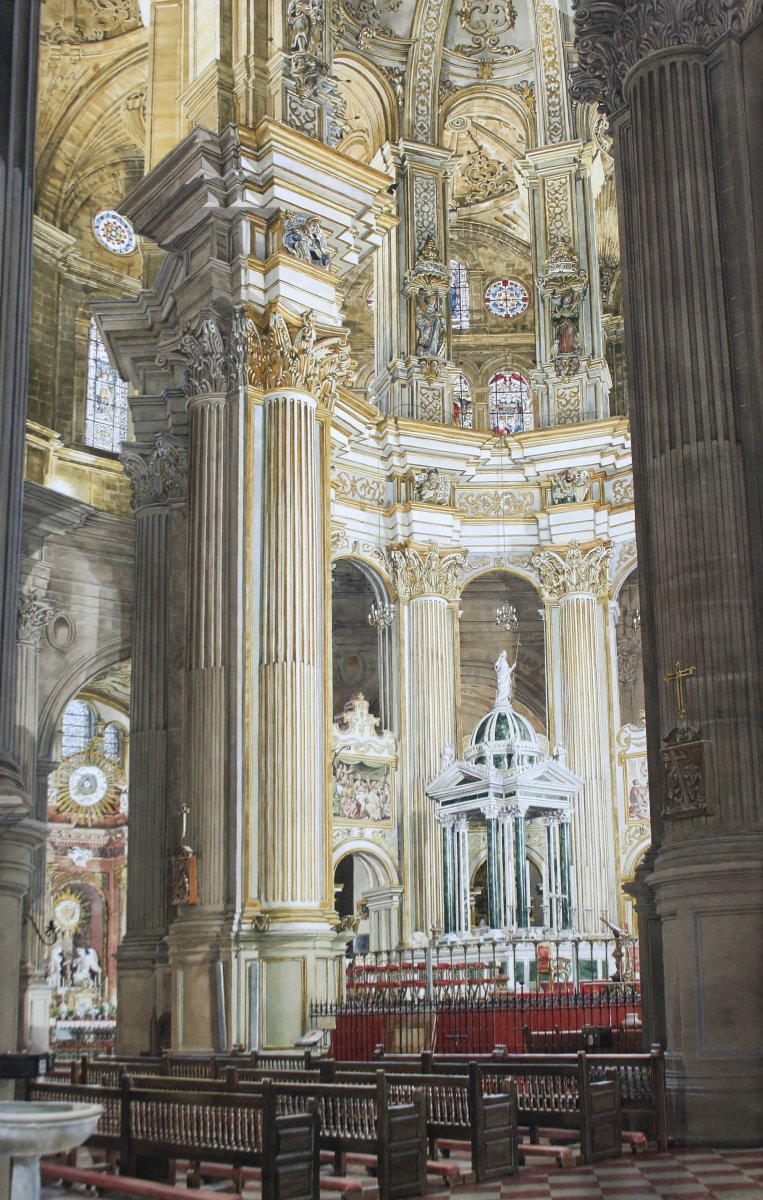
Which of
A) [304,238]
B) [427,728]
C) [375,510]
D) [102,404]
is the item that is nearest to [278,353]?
[304,238]

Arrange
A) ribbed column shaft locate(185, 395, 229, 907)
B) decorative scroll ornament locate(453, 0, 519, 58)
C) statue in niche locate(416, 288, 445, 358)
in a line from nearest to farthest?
ribbed column shaft locate(185, 395, 229, 907) → statue in niche locate(416, 288, 445, 358) → decorative scroll ornament locate(453, 0, 519, 58)

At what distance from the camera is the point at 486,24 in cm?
2933

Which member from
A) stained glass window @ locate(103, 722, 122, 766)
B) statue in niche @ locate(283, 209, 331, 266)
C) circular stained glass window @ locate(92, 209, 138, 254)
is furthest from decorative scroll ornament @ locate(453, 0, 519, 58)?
stained glass window @ locate(103, 722, 122, 766)

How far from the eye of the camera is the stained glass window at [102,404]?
29.7 m

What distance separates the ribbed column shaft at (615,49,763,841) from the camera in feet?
33.5

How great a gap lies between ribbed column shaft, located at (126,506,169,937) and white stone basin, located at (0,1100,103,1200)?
14810 millimetres

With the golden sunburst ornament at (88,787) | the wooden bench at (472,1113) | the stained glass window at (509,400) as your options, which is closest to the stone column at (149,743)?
the wooden bench at (472,1113)

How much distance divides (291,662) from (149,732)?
3891 millimetres

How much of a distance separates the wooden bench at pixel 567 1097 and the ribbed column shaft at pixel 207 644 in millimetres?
8224

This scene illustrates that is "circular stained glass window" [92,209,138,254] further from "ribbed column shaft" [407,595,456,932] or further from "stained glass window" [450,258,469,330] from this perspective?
"ribbed column shaft" [407,595,456,932]

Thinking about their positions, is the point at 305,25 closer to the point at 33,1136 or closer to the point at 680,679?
the point at 680,679

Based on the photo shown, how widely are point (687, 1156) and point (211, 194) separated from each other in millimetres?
14652

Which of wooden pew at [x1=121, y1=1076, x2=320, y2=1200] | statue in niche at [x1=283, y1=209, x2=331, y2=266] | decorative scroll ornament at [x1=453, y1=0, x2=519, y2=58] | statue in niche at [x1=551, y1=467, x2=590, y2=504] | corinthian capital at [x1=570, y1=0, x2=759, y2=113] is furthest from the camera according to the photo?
decorative scroll ornament at [x1=453, y1=0, x2=519, y2=58]

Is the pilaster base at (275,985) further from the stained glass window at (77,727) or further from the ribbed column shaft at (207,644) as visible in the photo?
the stained glass window at (77,727)
